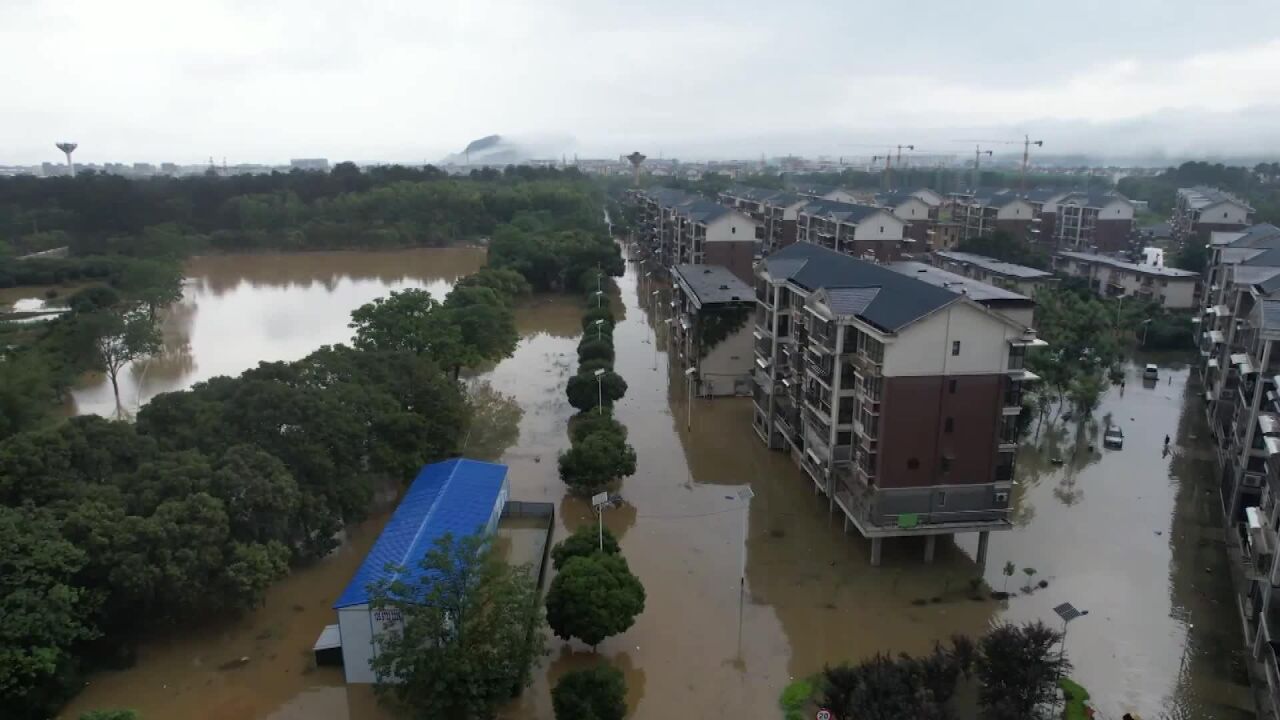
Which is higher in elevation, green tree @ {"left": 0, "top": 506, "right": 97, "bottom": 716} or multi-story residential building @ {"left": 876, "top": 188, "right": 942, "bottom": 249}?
multi-story residential building @ {"left": 876, "top": 188, "right": 942, "bottom": 249}

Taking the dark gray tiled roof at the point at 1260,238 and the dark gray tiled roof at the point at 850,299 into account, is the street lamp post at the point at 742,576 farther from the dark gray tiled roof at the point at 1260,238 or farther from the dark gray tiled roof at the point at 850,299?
the dark gray tiled roof at the point at 1260,238

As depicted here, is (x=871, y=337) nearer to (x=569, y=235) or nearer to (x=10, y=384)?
(x=10, y=384)

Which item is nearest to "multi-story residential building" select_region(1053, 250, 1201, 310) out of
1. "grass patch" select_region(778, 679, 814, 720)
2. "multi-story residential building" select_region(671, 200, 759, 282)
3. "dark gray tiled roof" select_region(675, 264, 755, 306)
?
"multi-story residential building" select_region(671, 200, 759, 282)

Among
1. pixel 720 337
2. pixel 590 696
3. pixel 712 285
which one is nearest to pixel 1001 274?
pixel 712 285

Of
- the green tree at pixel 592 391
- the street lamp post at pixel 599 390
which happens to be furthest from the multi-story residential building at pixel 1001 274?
the street lamp post at pixel 599 390

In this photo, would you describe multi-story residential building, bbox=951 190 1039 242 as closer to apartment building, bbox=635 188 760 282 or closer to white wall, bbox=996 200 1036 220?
white wall, bbox=996 200 1036 220

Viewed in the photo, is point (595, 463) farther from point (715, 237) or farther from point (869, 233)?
point (869, 233)
